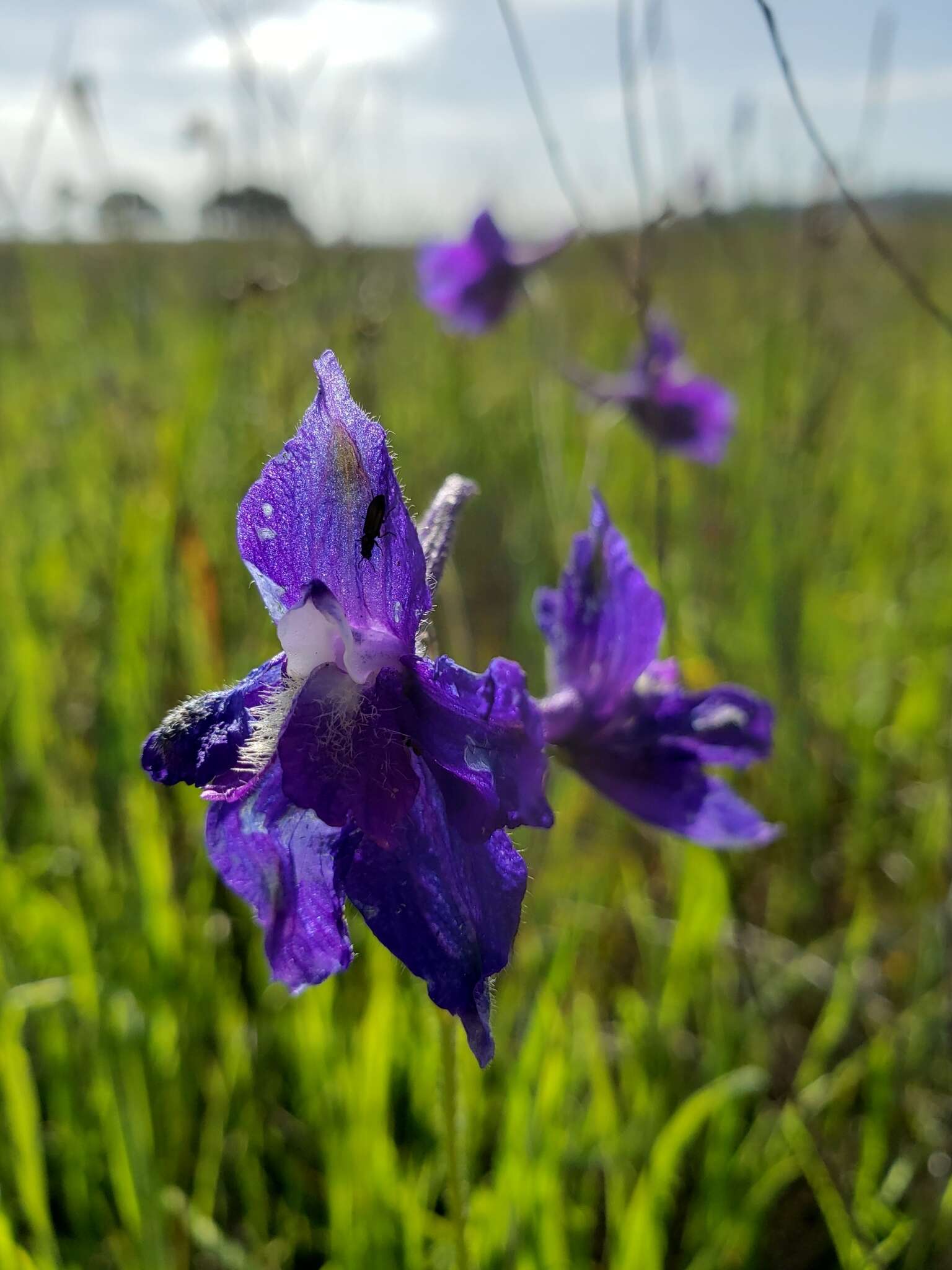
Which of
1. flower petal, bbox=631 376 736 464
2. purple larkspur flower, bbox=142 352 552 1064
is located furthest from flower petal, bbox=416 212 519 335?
purple larkspur flower, bbox=142 352 552 1064

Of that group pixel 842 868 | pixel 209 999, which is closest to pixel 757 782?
pixel 842 868

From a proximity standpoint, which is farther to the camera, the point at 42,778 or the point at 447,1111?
the point at 42,778

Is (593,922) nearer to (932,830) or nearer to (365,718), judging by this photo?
(932,830)

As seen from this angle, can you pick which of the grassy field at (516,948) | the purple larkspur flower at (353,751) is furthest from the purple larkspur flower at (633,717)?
the grassy field at (516,948)

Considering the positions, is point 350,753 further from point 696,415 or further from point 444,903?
point 696,415

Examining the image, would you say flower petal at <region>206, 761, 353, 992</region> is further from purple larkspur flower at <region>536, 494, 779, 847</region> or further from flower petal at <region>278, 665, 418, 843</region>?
purple larkspur flower at <region>536, 494, 779, 847</region>

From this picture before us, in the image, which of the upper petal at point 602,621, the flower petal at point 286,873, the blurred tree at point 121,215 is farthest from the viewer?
the blurred tree at point 121,215

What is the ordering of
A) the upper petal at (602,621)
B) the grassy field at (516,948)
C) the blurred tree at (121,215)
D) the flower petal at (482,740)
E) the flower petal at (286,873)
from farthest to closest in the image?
the blurred tree at (121,215), the grassy field at (516,948), the upper petal at (602,621), the flower petal at (286,873), the flower petal at (482,740)

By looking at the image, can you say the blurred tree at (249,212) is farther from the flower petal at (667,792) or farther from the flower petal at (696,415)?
the flower petal at (667,792)

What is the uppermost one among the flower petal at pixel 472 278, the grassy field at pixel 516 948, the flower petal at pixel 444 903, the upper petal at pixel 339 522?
the flower petal at pixel 472 278
